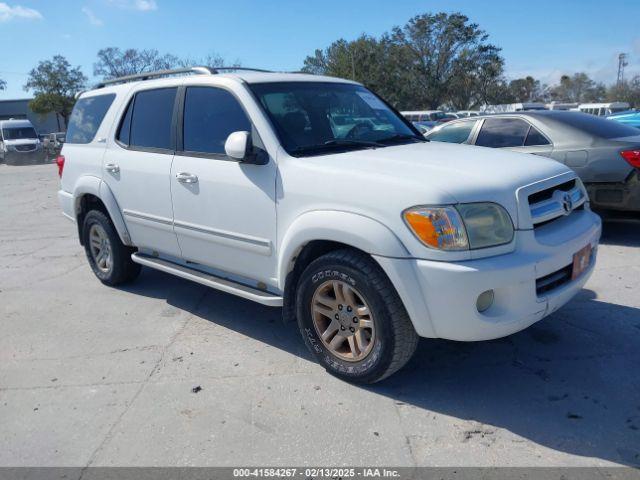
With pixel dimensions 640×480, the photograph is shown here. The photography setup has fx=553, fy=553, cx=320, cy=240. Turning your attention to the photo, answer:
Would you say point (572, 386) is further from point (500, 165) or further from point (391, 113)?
point (391, 113)

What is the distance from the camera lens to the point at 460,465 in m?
2.67

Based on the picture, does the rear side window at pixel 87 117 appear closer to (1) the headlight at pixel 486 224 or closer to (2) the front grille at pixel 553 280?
(1) the headlight at pixel 486 224

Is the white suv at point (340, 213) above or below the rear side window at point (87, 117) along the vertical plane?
below

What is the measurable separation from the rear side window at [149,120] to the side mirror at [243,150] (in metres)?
1.06

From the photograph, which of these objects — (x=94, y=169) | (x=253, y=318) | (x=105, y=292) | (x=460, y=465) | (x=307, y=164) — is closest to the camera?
(x=460, y=465)

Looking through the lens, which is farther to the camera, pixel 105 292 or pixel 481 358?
pixel 105 292

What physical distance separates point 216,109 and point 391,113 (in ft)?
4.99

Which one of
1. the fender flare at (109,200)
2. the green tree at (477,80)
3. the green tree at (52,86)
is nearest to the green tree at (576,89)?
the green tree at (477,80)

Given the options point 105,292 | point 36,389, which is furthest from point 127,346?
point 105,292

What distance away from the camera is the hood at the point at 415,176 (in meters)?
2.96

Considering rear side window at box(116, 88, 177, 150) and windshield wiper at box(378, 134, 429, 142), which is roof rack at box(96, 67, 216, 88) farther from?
windshield wiper at box(378, 134, 429, 142)

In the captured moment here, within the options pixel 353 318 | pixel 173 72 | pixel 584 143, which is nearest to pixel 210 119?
pixel 173 72

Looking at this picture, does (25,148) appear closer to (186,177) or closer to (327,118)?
(186,177)

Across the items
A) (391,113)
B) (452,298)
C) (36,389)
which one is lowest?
(36,389)
